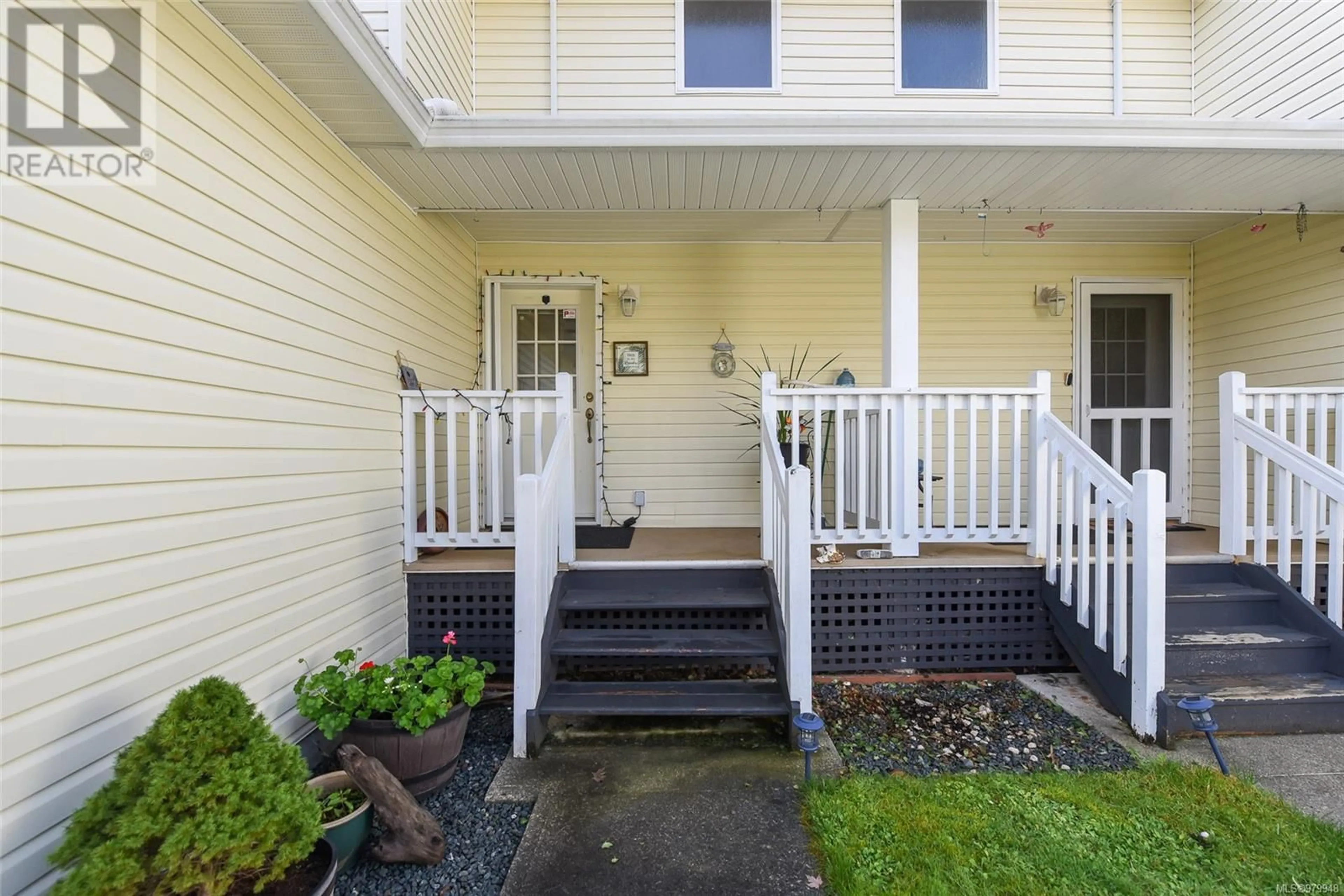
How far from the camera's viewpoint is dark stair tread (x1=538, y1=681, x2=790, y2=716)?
2520 mm

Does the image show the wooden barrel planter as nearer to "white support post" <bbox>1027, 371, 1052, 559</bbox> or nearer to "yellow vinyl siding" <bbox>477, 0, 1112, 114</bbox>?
"white support post" <bbox>1027, 371, 1052, 559</bbox>

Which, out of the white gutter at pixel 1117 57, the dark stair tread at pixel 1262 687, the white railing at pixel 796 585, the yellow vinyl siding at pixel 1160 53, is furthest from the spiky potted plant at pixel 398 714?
the yellow vinyl siding at pixel 1160 53

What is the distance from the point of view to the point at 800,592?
2605mm

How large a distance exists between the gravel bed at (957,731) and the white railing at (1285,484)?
152 centimetres

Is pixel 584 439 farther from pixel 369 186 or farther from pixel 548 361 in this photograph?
pixel 369 186

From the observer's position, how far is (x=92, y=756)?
1565 millimetres

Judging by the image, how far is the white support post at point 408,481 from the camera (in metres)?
3.29

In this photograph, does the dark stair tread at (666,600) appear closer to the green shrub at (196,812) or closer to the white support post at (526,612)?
the white support post at (526,612)

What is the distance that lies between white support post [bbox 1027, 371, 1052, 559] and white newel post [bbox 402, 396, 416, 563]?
3.48 meters

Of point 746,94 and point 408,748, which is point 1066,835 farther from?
point 746,94

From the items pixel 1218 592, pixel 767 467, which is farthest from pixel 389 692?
pixel 1218 592

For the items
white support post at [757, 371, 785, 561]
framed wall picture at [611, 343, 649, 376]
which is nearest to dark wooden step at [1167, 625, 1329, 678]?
white support post at [757, 371, 785, 561]

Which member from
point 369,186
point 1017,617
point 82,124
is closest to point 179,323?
point 82,124

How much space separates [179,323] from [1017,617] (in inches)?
158
